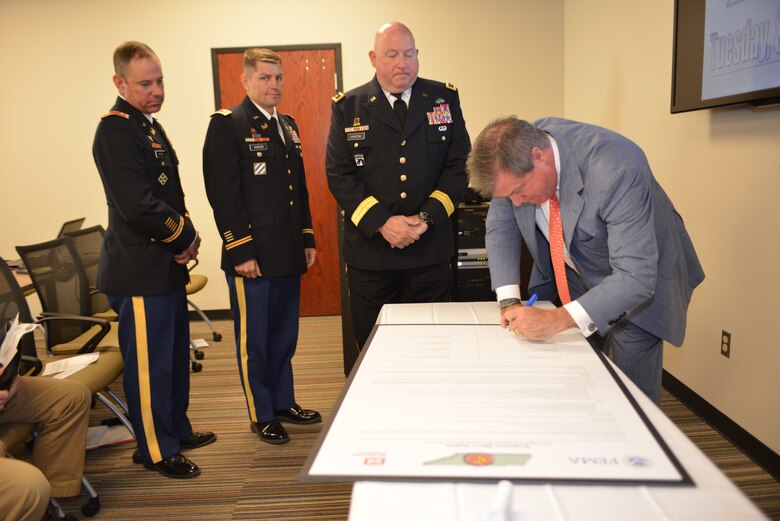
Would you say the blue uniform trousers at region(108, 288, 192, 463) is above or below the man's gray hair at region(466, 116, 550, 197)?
below

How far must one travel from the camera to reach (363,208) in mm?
2504

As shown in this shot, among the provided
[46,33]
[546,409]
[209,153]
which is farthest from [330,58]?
[546,409]

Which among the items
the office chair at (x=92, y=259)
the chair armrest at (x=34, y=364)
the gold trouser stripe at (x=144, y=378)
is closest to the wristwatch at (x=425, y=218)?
the gold trouser stripe at (x=144, y=378)

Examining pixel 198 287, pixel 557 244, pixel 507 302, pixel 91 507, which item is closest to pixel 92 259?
pixel 198 287

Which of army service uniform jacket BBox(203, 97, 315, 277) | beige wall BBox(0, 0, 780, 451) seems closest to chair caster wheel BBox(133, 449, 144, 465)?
army service uniform jacket BBox(203, 97, 315, 277)

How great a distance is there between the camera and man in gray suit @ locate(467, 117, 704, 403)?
1521mm

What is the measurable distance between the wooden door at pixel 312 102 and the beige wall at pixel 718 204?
2.25 metres

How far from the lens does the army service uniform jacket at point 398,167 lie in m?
2.56

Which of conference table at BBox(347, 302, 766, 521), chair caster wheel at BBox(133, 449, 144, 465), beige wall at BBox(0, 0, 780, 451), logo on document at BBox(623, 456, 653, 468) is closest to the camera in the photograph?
conference table at BBox(347, 302, 766, 521)

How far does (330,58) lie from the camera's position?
16.1ft

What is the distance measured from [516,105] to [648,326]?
11.8 ft

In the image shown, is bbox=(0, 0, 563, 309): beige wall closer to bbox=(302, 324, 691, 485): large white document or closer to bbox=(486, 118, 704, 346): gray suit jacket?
bbox=(486, 118, 704, 346): gray suit jacket

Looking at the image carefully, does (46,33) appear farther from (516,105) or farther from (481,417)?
(481,417)

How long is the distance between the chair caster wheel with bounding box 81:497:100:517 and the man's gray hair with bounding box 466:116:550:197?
6.35 ft
